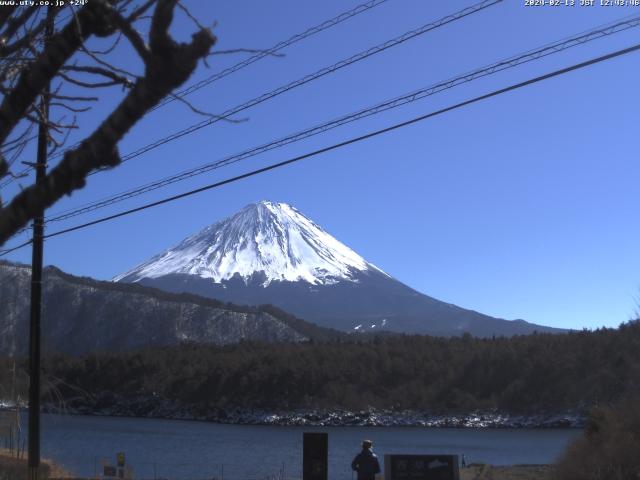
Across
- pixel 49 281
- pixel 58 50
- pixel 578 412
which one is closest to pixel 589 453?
pixel 58 50

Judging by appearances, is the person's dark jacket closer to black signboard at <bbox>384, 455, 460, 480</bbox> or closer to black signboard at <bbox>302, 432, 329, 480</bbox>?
black signboard at <bbox>384, 455, 460, 480</bbox>

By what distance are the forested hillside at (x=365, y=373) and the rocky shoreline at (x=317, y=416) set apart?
1.38m

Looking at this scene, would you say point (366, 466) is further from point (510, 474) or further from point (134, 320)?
point (134, 320)

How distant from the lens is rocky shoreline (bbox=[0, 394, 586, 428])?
92481 mm

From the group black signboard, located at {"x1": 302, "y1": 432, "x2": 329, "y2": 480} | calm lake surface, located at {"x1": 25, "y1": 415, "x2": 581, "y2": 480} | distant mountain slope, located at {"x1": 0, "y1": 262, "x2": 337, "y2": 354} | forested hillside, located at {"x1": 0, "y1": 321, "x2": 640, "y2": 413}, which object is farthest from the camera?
distant mountain slope, located at {"x1": 0, "y1": 262, "x2": 337, "y2": 354}

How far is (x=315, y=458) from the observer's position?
516 inches

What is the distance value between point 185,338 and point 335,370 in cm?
3893

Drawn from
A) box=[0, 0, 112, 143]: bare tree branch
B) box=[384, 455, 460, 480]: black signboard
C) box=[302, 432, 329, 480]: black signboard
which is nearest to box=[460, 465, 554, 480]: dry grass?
box=[384, 455, 460, 480]: black signboard

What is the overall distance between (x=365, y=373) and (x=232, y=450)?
56.5 m

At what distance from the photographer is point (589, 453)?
20.4 m

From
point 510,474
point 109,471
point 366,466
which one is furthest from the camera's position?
point 510,474

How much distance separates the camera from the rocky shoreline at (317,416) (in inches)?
3641

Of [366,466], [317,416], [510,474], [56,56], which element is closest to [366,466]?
[366,466]

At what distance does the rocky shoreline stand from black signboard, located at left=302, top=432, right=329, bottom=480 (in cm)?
7833
